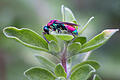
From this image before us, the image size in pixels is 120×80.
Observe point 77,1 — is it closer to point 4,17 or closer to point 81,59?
point 4,17

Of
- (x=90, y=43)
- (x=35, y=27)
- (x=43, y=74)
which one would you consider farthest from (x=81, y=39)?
(x=35, y=27)

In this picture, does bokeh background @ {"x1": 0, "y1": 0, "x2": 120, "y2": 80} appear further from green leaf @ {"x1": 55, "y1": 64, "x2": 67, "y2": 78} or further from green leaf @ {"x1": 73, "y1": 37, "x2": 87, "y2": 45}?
green leaf @ {"x1": 55, "y1": 64, "x2": 67, "y2": 78}

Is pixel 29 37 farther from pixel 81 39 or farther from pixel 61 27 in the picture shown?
pixel 81 39

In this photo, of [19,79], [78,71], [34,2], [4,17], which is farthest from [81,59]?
[34,2]

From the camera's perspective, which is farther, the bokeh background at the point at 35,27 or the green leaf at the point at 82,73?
the bokeh background at the point at 35,27

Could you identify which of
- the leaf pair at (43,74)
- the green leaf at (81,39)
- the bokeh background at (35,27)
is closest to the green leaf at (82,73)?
the leaf pair at (43,74)

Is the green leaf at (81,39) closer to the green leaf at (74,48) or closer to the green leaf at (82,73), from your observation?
the green leaf at (74,48)
